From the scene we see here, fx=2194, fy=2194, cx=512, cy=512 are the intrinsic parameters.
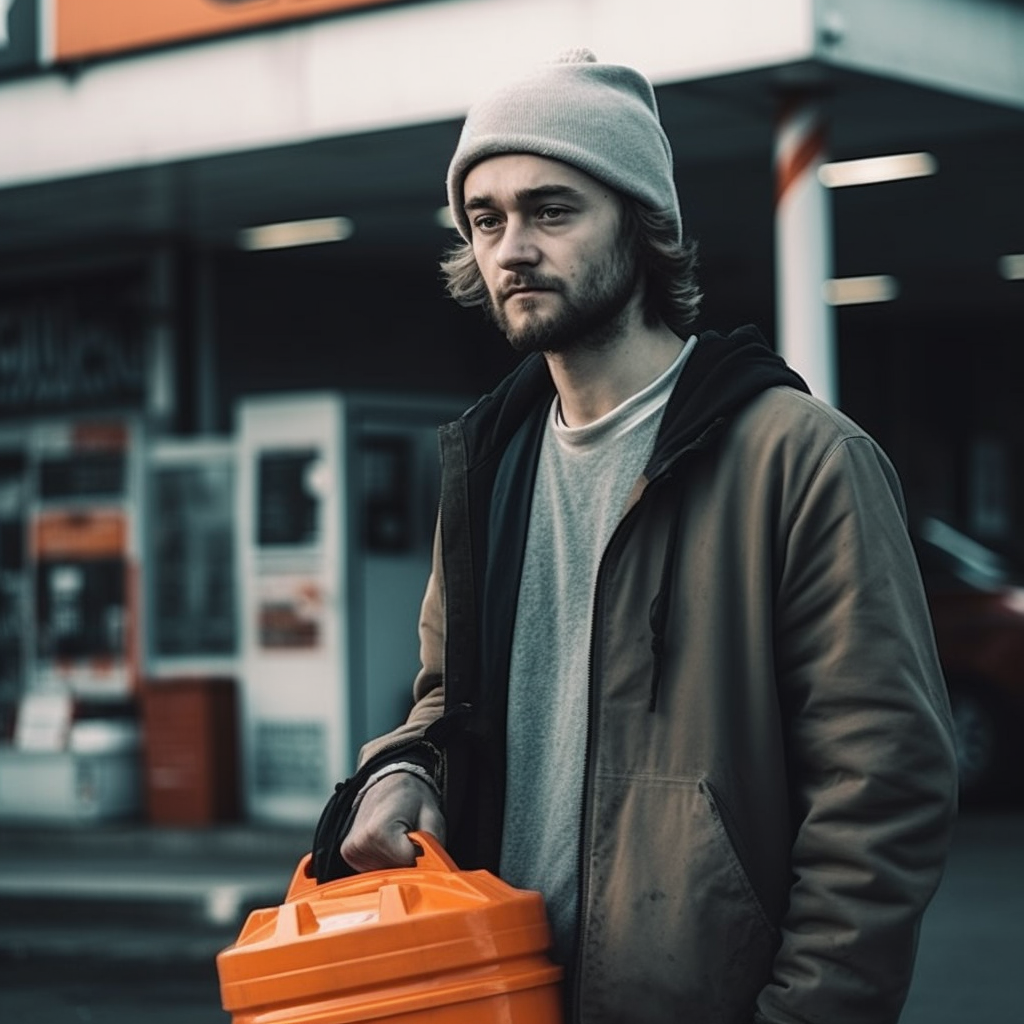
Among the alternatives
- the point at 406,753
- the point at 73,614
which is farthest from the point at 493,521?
the point at 73,614

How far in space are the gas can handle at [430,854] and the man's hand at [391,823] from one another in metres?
0.01

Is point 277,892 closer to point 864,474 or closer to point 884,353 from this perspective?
point 864,474

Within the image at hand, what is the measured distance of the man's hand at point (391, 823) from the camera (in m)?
2.54

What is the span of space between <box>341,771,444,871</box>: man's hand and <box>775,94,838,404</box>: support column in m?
7.02

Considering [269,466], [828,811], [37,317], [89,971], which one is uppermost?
[37,317]

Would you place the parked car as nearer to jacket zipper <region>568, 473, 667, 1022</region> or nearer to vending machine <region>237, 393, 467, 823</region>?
vending machine <region>237, 393, 467, 823</region>

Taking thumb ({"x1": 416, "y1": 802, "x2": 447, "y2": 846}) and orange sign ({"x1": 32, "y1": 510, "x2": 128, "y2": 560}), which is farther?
orange sign ({"x1": 32, "y1": 510, "x2": 128, "y2": 560})

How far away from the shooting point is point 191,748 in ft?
41.3

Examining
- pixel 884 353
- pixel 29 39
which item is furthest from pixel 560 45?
pixel 884 353

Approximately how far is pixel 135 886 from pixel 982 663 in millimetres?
5203

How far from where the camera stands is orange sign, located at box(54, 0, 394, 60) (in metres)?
9.86

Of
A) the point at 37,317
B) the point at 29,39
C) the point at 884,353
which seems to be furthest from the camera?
the point at 884,353

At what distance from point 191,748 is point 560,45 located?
506 centimetres

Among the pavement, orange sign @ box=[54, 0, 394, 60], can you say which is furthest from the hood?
orange sign @ box=[54, 0, 394, 60]
